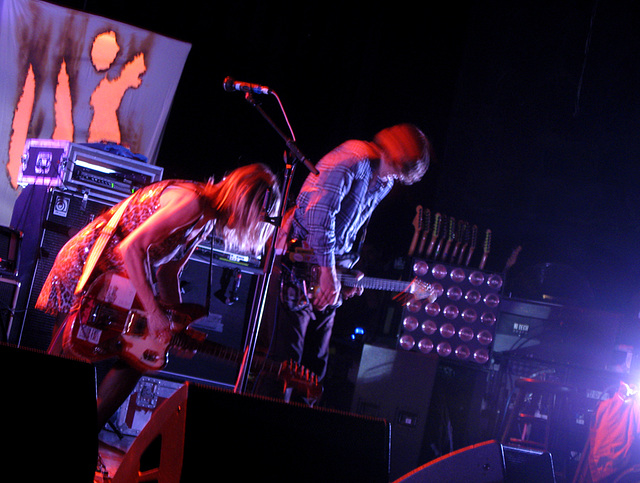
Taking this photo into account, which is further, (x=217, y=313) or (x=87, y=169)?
(x=217, y=313)

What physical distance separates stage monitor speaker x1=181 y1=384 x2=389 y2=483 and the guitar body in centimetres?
115

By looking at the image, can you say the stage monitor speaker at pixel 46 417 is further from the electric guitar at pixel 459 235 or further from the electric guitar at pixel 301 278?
the electric guitar at pixel 459 235

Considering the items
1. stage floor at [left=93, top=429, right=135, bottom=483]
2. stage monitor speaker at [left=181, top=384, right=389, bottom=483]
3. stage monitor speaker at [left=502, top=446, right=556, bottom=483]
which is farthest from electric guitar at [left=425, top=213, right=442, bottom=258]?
stage monitor speaker at [left=181, top=384, right=389, bottom=483]

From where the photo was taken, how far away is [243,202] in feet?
7.24

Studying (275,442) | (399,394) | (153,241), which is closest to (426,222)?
(399,394)

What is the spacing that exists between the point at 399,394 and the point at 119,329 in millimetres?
2520

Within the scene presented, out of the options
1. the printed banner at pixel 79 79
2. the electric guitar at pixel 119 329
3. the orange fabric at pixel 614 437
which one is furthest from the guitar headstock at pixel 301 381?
the printed banner at pixel 79 79

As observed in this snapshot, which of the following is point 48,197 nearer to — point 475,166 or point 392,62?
point 392,62

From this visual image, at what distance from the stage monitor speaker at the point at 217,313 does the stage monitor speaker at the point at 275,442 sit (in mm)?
2528

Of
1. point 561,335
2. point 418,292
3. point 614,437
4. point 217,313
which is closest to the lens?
point 614,437

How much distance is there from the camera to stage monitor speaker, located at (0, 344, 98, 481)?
37.9 inches

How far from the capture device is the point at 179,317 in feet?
7.13

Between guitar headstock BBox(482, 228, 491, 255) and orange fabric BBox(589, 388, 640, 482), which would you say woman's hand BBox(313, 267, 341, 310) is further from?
guitar headstock BBox(482, 228, 491, 255)

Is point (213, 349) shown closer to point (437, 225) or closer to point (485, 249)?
point (437, 225)
